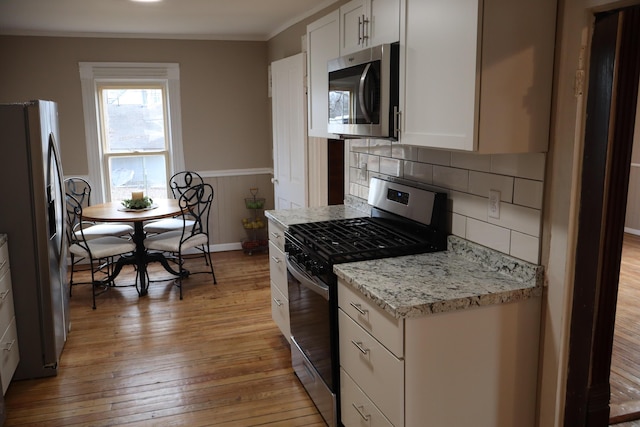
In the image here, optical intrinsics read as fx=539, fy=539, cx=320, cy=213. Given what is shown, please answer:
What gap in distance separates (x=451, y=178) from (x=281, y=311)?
1.48m

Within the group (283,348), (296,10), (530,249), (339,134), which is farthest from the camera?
(296,10)

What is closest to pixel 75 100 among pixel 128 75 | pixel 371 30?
pixel 128 75

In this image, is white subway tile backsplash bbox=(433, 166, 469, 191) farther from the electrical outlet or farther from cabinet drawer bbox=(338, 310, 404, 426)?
cabinet drawer bbox=(338, 310, 404, 426)

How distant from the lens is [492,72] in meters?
1.75

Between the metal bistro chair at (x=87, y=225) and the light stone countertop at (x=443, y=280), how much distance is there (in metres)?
3.25

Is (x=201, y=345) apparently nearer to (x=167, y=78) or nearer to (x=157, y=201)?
(x=157, y=201)

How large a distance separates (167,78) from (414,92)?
402 cm

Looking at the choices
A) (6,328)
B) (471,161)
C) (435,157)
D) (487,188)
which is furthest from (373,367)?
(6,328)

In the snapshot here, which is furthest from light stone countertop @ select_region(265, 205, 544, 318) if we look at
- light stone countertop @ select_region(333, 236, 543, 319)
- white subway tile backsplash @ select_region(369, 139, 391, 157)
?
white subway tile backsplash @ select_region(369, 139, 391, 157)

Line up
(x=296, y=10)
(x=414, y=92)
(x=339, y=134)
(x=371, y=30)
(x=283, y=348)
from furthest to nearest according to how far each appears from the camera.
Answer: (x=296, y=10)
(x=283, y=348)
(x=339, y=134)
(x=371, y=30)
(x=414, y=92)

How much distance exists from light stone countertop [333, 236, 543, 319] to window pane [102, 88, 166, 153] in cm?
402

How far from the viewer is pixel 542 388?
6.66ft

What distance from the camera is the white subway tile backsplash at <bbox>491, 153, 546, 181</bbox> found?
6.30 ft

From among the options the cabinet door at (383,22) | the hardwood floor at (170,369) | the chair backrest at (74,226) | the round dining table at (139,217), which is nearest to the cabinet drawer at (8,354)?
the hardwood floor at (170,369)
